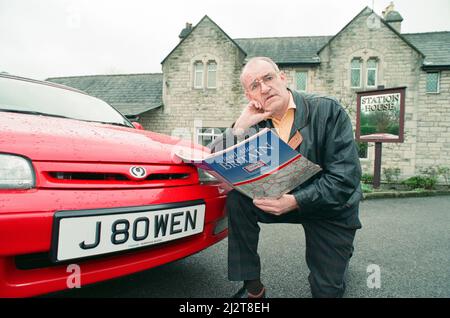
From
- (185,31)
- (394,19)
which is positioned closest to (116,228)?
(185,31)

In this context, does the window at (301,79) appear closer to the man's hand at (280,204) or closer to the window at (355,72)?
the window at (355,72)

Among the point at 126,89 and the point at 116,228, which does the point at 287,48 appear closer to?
the point at 126,89

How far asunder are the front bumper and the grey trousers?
1.13 ft

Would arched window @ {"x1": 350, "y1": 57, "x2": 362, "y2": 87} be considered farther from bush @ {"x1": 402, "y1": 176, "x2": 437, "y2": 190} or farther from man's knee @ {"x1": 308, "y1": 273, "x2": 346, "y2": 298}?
man's knee @ {"x1": 308, "y1": 273, "x2": 346, "y2": 298}

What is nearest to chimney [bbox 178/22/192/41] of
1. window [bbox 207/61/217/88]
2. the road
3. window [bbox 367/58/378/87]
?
window [bbox 207/61/217/88]

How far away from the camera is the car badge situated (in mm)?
1162

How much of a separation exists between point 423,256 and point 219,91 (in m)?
10.6

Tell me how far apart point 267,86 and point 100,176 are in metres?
0.95

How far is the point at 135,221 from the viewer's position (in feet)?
3.51

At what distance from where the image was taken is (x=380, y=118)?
596 centimetres

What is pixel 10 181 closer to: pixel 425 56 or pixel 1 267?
pixel 1 267

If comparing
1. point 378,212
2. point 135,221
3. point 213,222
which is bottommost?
point 378,212

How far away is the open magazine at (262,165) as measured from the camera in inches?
41.1

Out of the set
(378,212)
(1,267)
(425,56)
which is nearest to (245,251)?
(1,267)
